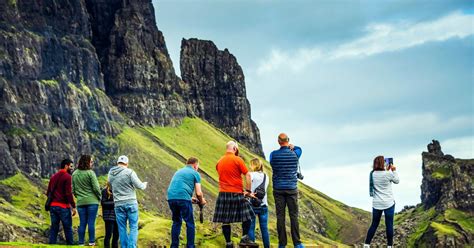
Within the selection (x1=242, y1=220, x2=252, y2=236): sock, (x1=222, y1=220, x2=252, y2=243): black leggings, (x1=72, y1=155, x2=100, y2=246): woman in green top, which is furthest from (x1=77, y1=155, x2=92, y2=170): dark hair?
(x1=242, y1=220, x2=252, y2=236): sock

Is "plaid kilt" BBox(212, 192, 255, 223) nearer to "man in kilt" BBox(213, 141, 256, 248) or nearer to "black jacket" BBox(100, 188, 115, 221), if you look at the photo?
"man in kilt" BBox(213, 141, 256, 248)

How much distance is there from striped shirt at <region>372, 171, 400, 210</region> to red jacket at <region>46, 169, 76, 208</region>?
1445cm

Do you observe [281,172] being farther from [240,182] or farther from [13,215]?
[13,215]

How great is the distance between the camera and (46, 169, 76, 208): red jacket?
33844 millimetres

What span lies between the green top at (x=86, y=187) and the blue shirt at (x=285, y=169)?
8.85 m

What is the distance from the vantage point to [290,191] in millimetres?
30516

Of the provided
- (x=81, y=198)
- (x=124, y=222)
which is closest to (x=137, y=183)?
(x=124, y=222)

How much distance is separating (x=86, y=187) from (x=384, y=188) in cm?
1398

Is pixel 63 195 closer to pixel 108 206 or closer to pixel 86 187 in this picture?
pixel 86 187

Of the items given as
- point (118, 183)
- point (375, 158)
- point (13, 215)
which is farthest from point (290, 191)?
point (13, 215)

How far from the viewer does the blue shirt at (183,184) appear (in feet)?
99.3

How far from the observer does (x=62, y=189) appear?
33.9 metres

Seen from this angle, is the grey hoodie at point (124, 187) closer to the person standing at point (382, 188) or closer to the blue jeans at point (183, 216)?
the blue jeans at point (183, 216)

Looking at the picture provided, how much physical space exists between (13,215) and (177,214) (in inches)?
6097
